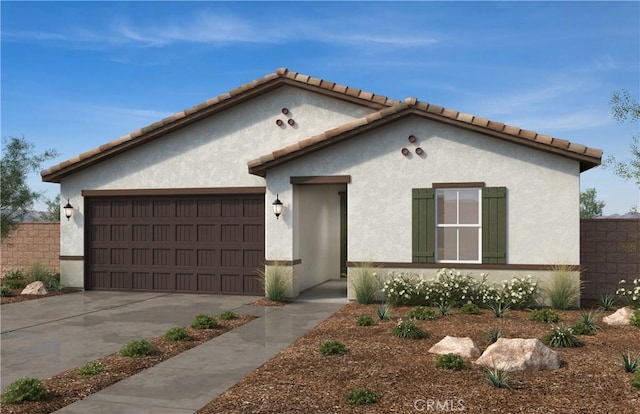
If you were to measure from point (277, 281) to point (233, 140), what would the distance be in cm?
432

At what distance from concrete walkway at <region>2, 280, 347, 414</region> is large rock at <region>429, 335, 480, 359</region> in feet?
7.68

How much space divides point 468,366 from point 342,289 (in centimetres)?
816

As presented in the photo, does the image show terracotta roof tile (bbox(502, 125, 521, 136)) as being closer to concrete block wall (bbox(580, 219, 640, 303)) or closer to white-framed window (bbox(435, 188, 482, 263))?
white-framed window (bbox(435, 188, 482, 263))

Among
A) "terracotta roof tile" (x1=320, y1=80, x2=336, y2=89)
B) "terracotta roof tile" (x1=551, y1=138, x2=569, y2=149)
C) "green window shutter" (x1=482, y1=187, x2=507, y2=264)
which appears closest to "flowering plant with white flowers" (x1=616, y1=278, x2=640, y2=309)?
"green window shutter" (x1=482, y1=187, x2=507, y2=264)

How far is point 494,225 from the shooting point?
11.7 meters

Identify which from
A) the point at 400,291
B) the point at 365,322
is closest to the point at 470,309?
the point at 400,291

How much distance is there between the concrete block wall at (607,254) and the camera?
12.5m

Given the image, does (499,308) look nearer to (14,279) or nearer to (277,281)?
(277,281)

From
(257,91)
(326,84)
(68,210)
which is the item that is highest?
(326,84)

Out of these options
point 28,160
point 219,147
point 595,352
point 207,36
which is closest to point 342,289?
point 219,147

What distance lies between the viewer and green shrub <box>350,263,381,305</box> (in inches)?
471

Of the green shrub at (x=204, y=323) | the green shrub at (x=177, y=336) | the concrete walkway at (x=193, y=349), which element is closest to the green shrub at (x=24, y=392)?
the concrete walkway at (x=193, y=349)

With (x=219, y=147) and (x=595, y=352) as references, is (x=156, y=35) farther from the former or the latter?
(x=595, y=352)

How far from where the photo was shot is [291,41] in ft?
58.6
